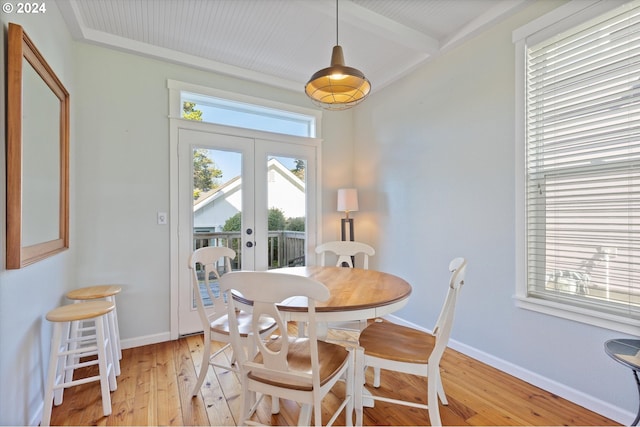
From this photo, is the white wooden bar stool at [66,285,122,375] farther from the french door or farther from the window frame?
the window frame

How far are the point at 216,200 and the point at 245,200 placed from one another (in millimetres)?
300

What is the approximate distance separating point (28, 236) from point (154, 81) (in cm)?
182

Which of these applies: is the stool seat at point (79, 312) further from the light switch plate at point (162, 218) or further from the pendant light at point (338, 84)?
the pendant light at point (338, 84)

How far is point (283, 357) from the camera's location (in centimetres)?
127

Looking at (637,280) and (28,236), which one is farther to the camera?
(637,280)

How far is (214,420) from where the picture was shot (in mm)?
1674

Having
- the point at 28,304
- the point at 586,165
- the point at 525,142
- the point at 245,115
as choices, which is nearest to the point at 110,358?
the point at 28,304

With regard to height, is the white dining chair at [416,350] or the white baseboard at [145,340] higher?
the white dining chair at [416,350]

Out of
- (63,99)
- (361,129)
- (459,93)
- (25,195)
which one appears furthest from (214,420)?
Answer: (361,129)

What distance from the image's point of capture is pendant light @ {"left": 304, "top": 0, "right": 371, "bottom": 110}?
5.59ft

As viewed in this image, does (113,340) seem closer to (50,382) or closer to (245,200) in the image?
(50,382)

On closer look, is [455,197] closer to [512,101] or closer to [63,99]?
[512,101]

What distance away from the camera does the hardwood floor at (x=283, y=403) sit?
5.50ft

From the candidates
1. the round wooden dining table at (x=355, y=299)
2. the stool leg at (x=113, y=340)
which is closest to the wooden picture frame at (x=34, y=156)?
the stool leg at (x=113, y=340)
